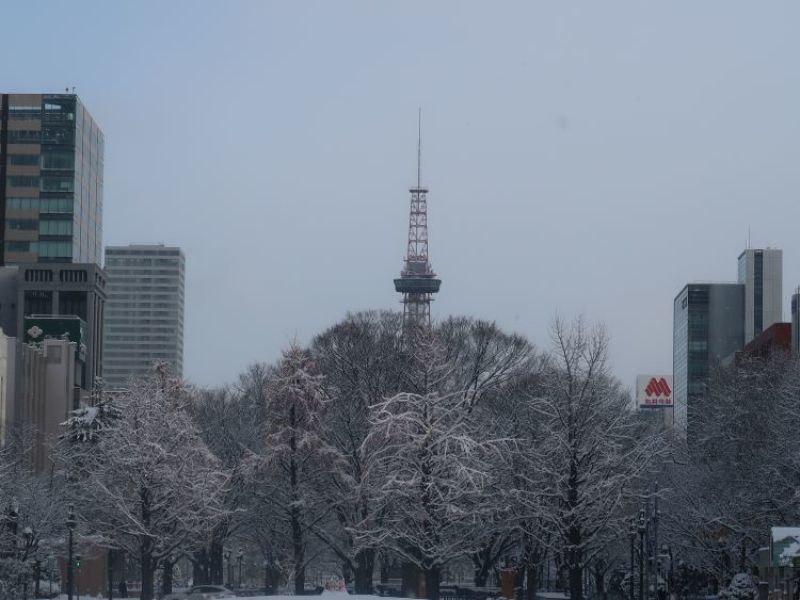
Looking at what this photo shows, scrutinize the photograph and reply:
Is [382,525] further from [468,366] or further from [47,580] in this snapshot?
[47,580]

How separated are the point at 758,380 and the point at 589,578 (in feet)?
133

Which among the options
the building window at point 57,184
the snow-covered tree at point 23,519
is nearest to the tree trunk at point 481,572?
the snow-covered tree at point 23,519

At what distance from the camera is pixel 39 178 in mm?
184375

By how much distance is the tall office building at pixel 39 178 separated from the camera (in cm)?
18300

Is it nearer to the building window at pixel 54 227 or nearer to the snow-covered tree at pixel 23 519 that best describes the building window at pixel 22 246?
the building window at pixel 54 227

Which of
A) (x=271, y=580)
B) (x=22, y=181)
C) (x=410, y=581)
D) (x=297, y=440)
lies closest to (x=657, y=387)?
(x=22, y=181)

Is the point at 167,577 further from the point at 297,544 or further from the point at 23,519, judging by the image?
the point at 297,544

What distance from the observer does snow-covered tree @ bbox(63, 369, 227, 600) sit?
75438 millimetres

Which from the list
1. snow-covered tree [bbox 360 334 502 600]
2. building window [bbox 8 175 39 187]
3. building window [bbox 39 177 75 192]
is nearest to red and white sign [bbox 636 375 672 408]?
building window [bbox 39 177 75 192]

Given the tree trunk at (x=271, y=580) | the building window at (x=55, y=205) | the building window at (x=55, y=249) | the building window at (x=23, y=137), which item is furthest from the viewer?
the building window at (x=23, y=137)

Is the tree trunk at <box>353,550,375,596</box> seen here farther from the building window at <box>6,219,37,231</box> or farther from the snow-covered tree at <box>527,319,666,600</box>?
the building window at <box>6,219,37,231</box>

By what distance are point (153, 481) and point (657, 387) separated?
128501 millimetres

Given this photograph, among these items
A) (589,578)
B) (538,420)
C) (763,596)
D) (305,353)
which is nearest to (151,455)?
(305,353)

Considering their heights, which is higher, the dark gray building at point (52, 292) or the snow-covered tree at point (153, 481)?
the dark gray building at point (52, 292)
